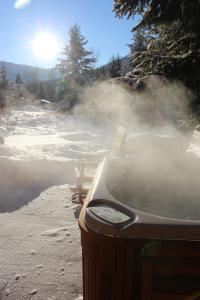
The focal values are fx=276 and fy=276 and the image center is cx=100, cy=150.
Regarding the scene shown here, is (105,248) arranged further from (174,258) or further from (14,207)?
(14,207)

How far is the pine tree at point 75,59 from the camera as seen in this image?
20094 mm

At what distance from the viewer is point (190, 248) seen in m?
1.25

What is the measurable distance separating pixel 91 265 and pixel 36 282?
42.5 inches

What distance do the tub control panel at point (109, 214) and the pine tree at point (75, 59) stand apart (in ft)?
62.9

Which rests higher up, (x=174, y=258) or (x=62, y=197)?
(x=174, y=258)

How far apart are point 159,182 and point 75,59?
18.5m

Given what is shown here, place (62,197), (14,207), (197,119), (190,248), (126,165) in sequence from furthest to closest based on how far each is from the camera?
(197,119) → (62,197) → (14,207) → (126,165) → (190,248)

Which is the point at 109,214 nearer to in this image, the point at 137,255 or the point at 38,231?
the point at 137,255

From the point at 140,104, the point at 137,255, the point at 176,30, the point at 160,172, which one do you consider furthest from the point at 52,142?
the point at 137,255

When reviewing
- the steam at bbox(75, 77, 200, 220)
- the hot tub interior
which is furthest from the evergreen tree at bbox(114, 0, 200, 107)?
the hot tub interior

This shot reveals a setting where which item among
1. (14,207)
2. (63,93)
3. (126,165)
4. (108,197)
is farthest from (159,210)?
(63,93)

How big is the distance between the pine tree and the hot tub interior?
17.1m

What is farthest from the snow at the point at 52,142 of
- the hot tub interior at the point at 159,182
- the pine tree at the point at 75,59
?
the pine tree at the point at 75,59

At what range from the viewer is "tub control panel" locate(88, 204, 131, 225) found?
4.60 feet
